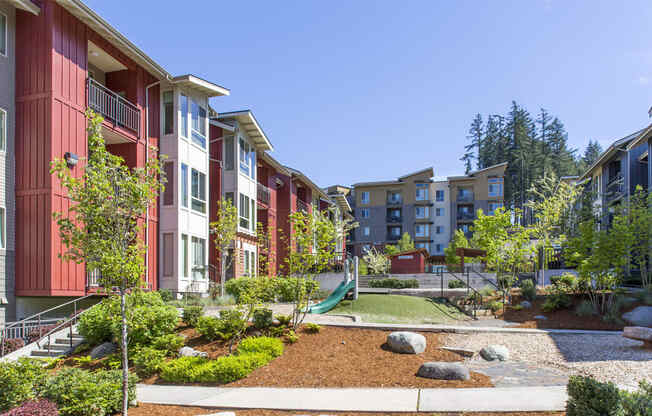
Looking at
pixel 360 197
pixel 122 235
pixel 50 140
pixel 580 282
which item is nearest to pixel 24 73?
pixel 50 140

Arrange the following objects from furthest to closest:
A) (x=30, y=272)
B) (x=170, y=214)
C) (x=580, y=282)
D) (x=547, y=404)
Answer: (x=170, y=214) → (x=580, y=282) → (x=30, y=272) → (x=547, y=404)

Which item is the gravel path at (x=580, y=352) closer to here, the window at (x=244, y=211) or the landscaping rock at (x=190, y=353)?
the landscaping rock at (x=190, y=353)

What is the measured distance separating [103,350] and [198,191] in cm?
1164

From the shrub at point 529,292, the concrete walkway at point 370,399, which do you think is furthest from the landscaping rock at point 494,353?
the shrub at point 529,292

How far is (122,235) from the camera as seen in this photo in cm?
746

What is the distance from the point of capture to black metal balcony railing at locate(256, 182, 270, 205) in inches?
1241

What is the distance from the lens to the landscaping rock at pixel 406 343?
36.2ft

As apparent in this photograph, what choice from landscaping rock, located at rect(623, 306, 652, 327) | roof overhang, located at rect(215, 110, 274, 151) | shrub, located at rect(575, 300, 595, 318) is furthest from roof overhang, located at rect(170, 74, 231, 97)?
landscaping rock, located at rect(623, 306, 652, 327)

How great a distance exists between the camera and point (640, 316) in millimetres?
15531

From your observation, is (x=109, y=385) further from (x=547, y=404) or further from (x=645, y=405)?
(x=645, y=405)

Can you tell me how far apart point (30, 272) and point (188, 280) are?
23.3 ft

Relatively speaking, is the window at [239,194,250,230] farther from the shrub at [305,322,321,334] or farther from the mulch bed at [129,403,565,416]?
the mulch bed at [129,403,565,416]

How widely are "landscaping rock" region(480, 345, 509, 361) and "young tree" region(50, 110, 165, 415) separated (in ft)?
23.9

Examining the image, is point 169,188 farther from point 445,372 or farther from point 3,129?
point 445,372
